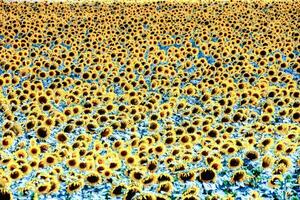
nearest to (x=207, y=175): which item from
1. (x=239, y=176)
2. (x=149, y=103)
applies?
(x=239, y=176)

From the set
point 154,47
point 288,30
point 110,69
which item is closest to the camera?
point 110,69

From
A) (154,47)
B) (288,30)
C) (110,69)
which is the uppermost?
(288,30)

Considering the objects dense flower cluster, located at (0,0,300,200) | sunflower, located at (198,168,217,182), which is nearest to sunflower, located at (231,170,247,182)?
dense flower cluster, located at (0,0,300,200)

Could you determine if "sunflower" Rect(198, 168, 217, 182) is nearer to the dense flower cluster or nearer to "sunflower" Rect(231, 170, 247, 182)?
the dense flower cluster

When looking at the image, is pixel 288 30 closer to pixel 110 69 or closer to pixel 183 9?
pixel 183 9

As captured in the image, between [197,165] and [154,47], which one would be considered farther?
[154,47]

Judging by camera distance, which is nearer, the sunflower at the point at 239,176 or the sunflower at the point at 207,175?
the sunflower at the point at 207,175

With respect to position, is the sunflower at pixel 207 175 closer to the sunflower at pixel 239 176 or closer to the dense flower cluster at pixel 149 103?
the dense flower cluster at pixel 149 103

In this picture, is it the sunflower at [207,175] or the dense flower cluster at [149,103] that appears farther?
the dense flower cluster at [149,103]

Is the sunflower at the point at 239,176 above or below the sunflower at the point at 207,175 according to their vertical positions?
above

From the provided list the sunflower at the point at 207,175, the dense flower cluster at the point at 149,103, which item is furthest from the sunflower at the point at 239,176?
the sunflower at the point at 207,175

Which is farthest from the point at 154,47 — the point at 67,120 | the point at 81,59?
the point at 67,120
